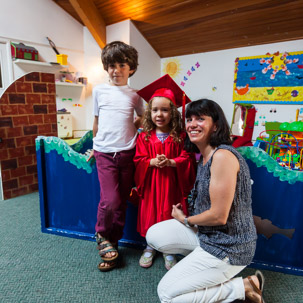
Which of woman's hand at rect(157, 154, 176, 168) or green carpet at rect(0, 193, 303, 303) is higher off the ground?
woman's hand at rect(157, 154, 176, 168)

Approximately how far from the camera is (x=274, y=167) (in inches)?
54.0

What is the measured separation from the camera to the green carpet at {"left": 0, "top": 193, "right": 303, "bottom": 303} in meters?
1.27

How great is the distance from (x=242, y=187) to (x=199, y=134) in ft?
1.01

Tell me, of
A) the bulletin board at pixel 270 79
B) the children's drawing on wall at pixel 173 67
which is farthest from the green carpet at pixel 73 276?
the children's drawing on wall at pixel 173 67

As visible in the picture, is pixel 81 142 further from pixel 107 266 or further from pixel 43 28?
pixel 43 28

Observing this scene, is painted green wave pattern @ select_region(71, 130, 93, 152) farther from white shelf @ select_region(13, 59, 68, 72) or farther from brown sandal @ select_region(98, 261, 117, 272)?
white shelf @ select_region(13, 59, 68, 72)

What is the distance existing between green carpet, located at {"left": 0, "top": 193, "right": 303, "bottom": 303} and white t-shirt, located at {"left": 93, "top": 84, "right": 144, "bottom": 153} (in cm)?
74

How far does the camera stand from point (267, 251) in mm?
1477

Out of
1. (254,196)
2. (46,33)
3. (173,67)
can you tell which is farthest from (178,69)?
(254,196)

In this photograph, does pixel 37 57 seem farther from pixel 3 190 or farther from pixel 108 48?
pixel 108 48

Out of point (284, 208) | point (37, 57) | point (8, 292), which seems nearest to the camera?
point (8, 292)

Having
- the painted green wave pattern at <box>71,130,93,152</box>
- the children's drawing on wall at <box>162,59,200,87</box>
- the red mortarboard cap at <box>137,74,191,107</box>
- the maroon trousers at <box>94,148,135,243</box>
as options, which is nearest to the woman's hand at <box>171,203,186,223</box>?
the maroon trousers at <box>94,148,135,243</box>

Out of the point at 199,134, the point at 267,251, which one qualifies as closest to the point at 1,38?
the point at 199,134

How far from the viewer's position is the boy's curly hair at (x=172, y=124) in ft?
4.58
